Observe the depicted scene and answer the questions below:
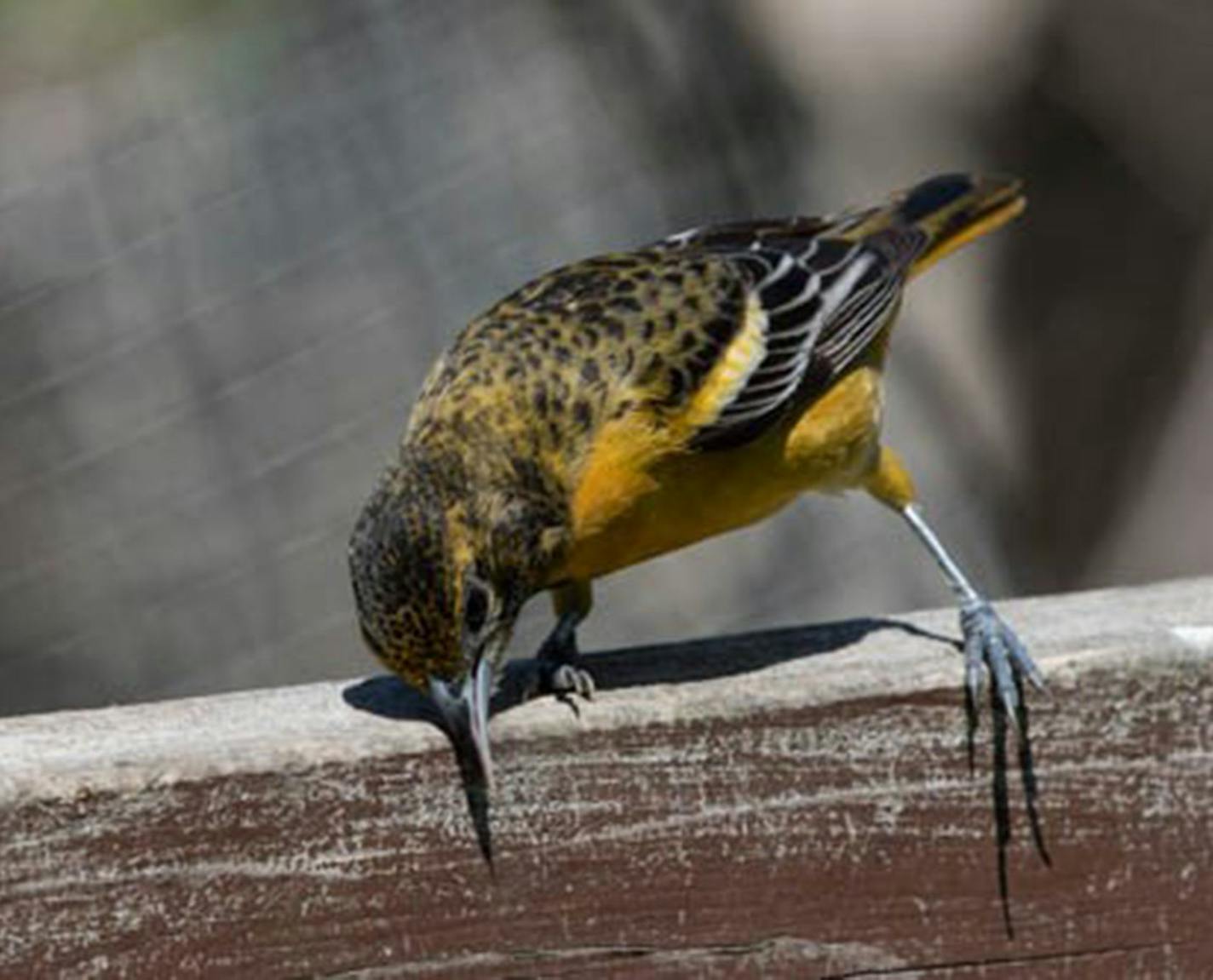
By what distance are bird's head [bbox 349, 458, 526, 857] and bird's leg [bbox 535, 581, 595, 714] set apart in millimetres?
55

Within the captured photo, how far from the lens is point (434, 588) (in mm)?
2670

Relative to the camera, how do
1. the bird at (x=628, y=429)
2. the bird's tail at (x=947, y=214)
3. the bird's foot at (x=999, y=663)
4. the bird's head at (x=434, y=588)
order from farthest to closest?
the bird's tail at (x=947, y=214), the bird at (x=628, y=429), the bird's head at (x=434, y=588), the bird's foot at (x=999, y=663)

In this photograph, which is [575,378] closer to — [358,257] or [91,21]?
[358,257]

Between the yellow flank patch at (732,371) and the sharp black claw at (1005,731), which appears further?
the yellow flank patch at (732,371)

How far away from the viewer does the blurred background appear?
4.81 metres

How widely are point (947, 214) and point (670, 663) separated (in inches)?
65.0

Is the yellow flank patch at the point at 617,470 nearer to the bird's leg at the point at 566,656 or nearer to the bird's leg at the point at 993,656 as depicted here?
the bird's leg at the point at 566,656

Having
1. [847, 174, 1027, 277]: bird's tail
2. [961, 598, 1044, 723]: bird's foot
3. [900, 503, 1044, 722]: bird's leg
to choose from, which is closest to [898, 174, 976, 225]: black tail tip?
[847, 174, 1027, 277]: bird's tail

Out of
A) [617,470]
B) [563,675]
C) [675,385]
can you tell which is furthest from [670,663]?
[675,385]

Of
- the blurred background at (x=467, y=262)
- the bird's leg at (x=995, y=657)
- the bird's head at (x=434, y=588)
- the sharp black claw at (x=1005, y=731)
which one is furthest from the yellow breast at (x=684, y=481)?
the blurred background at (x=467, y=262)

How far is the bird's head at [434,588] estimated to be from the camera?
2479 millimetres

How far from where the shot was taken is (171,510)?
487 cm

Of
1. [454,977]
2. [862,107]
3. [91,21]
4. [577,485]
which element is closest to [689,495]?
[577,485]

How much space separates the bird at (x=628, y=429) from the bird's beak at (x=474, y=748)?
10 cm
